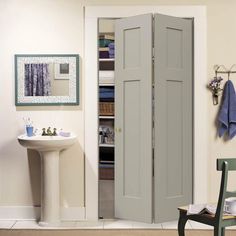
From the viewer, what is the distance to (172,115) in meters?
4.69

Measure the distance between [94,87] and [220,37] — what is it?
138cm

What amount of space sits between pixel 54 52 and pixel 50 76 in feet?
0.82

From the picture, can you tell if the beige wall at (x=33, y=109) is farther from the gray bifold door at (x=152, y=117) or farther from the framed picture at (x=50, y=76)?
the gray bifold door at (x=152, y=117)

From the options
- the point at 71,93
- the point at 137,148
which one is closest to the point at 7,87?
the point at 71,93

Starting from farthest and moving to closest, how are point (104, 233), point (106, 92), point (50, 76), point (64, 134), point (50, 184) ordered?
point (106, 92) < point (50, 76) < point (64, 134) < point (50, 184) < point (104, 233)

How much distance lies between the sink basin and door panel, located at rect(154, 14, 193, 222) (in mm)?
870

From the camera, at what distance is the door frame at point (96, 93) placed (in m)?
4.77

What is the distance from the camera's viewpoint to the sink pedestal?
4562 mm

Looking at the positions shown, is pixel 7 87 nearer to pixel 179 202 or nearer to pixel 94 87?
pixel 94 87

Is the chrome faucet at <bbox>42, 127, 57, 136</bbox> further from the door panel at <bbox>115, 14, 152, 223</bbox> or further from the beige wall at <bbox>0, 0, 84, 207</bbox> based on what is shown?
the door panel at <bbox>115, 14, 152, 223</bbox>

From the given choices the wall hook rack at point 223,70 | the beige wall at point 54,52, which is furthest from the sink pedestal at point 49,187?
the wall hook rack at point 223,70

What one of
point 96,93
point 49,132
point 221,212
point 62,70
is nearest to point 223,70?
point 96,93

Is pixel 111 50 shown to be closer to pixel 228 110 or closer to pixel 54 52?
pixel 54 52

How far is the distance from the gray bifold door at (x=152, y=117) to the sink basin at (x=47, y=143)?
22.6 inches
